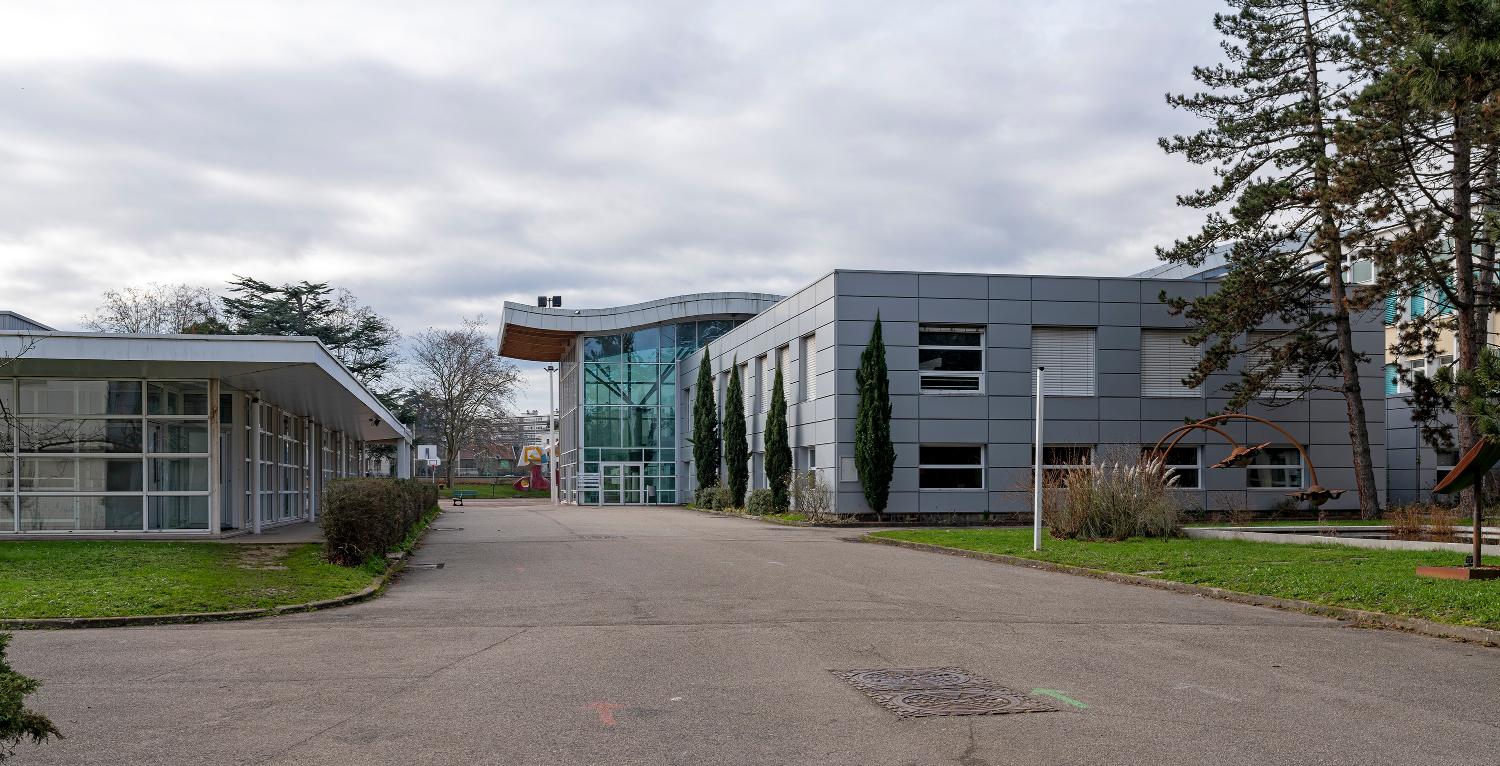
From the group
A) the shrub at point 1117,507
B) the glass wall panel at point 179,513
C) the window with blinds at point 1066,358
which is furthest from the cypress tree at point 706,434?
the glass wall panel at point 179,513

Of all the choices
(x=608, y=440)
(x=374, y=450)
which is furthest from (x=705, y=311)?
(x=374, y=450)

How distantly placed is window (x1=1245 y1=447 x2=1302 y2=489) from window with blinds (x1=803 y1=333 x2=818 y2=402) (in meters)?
12.6

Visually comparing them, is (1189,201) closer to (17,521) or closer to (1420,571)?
(1420,571)

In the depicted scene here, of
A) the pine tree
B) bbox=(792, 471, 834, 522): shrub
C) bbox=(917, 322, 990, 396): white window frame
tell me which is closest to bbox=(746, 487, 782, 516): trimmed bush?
bbox=(792, 471, 834, 522): shrub

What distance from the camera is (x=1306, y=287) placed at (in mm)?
30562

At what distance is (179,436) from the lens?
21656mm

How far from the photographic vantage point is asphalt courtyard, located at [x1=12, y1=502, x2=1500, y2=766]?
21.1 ft

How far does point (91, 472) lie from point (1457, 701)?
20.5 m

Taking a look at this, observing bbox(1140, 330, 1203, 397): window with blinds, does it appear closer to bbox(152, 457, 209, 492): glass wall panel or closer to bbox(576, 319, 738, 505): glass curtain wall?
bbox(152, 457, 209, 492): glass wall panel

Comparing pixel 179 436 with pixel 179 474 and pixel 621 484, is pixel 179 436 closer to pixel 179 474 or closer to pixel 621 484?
pixel 179 474

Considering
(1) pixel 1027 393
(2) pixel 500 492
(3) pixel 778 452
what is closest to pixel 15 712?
(1) pixel 1027 393

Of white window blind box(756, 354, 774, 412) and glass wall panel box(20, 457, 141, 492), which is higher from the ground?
white window blind box(756, 354, 774, 412)

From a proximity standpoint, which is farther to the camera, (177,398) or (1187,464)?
(1187,464)

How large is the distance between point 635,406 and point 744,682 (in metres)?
51.8
